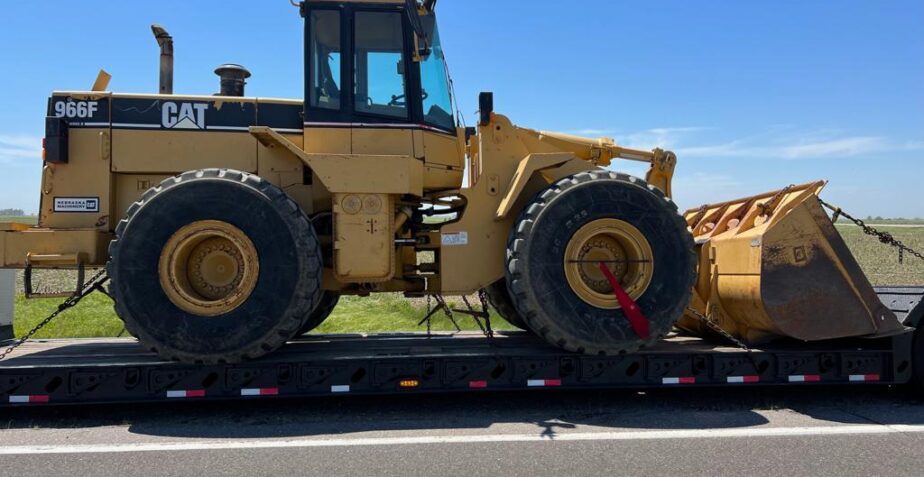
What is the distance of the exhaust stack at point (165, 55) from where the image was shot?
21.6 ft

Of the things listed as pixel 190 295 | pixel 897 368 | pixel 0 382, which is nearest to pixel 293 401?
pixel 190 295

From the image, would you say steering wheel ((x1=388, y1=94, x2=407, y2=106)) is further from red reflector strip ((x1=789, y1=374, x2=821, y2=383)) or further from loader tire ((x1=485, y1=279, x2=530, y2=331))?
red reflector strip ((x1=789, y1=374, x2=821, y2=383))

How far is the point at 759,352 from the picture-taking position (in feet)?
18.8

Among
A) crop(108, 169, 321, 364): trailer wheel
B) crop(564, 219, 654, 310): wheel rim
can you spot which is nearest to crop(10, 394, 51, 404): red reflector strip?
crop(108, 169, 321, 364): trailer wheel

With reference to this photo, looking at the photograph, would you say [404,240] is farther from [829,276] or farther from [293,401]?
[829,276]

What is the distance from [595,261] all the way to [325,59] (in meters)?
3.25

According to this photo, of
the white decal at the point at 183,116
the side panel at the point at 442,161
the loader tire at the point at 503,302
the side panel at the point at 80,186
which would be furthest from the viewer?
the loader tire at the point at 503,302

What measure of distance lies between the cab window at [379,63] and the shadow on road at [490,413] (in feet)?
9.39

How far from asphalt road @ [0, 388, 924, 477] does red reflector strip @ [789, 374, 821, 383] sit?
0.92 ft

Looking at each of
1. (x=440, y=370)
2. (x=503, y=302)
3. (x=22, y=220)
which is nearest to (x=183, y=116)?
(x=440, y=370)

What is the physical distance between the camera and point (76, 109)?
5.97m

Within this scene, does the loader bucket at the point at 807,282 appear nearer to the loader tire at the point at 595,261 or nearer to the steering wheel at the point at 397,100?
the loader tire at the point at 595,261

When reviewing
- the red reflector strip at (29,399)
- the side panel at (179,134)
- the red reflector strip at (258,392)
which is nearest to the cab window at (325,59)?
the side panel at (179,134)

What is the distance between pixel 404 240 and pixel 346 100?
4.82ft
